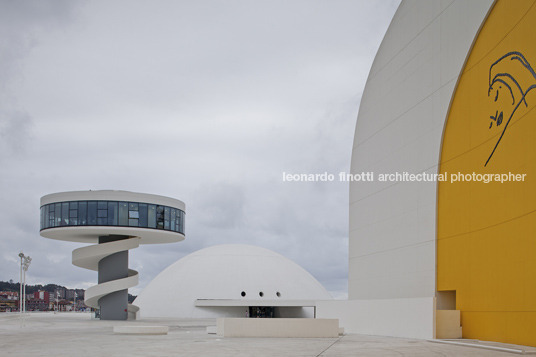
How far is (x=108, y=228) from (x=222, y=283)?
12.3 m

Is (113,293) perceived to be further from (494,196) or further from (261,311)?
(494,196)

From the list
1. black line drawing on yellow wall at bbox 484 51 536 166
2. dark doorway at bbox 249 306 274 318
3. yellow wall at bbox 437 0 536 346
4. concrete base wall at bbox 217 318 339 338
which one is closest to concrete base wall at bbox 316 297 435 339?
yellow wall at bbox 437 0 536 346

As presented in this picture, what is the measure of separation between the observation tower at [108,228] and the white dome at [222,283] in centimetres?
516

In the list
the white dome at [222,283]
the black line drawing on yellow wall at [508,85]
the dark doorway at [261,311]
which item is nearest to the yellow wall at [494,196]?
the black line drawing on yellow wall at [508,85]

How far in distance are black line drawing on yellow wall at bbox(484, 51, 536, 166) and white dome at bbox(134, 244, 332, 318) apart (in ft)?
114

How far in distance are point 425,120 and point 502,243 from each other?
8427mm

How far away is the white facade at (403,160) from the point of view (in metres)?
24.1

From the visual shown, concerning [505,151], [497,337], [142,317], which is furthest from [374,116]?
[142,317]

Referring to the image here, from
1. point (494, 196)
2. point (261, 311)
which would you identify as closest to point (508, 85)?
point (494, 196)

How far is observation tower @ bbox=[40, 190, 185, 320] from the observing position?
45.5 m

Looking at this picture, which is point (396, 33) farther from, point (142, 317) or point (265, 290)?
point (142, 317)

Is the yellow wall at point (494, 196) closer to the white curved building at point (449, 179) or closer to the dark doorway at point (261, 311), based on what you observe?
the white curved building at point (449, 179)

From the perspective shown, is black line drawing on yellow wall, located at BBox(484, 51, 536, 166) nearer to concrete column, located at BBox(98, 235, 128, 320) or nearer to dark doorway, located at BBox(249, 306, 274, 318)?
concrete column, located at BBox(98, 235, 128, 320)

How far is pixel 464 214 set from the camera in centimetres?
2234
